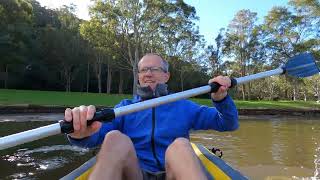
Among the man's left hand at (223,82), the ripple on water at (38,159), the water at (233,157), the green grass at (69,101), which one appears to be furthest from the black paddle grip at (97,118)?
the green grass at (69,101)

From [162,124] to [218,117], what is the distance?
0.39m

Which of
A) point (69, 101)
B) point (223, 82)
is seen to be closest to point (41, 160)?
point (223, 82)

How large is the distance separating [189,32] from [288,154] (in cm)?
2354

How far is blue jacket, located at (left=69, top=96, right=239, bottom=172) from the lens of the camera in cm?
Result: 286

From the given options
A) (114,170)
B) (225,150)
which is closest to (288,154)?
(225,150)

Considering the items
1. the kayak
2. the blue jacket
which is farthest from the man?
the kayak

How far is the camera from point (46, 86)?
39188 mm

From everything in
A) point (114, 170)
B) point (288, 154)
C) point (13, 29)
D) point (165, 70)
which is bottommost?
point (288, 154)

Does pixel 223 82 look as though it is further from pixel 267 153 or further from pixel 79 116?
pixel 267 153

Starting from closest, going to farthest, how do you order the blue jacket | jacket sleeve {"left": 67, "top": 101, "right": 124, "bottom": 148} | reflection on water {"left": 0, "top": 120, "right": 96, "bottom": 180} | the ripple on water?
jacket sleeve {"left": 67, "top": 101, "right": 124, "bottom": 148}
the blue jacket
reflection on water {"left": 0, "top": 120, "right": 96, "bottom": 180}
the ripple on water

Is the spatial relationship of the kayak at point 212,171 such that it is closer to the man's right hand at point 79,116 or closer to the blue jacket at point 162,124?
the blue jacket at point 162,124

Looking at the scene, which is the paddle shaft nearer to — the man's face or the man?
the man

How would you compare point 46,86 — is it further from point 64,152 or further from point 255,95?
point 64,152

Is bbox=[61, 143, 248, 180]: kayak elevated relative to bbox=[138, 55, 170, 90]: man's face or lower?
lower
